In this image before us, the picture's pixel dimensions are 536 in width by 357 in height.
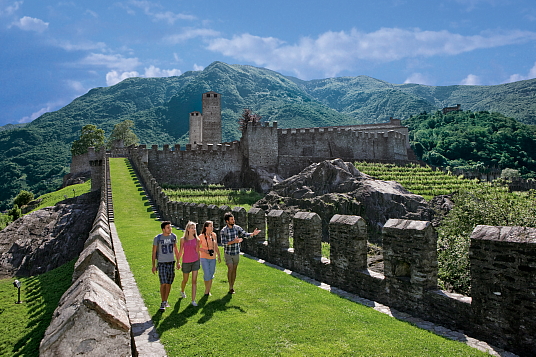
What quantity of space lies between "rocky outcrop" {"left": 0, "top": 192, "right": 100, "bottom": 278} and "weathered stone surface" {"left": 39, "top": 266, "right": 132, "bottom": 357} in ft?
80.5

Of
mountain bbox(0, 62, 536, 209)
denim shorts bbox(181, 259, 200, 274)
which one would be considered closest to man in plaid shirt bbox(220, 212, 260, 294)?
denim shorts bbox(181, 259, 200, 274)

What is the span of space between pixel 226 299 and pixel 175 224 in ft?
48.5

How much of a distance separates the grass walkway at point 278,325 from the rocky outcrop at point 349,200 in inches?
621

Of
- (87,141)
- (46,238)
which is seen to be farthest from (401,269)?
(87,141)

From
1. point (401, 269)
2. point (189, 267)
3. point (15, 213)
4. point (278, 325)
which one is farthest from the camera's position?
point (15, 213)

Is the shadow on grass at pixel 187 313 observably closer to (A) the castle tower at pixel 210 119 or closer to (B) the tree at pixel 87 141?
(A) the castle tower at pixel 210 119

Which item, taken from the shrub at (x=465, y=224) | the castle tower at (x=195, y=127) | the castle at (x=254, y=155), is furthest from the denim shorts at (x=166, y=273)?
the castle tower at (x=195, y=127)

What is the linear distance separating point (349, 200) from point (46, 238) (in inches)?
826

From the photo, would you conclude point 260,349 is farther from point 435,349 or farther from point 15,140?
point 15,140

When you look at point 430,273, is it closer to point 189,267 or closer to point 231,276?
point 231,276

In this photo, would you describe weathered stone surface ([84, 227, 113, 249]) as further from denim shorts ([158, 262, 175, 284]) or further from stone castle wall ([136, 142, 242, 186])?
stone castle wall ([136, 142, 242, 186])

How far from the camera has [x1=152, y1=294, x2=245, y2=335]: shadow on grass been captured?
22.6 feet

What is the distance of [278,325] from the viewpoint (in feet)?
22.1

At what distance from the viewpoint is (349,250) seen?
30.7 feet
